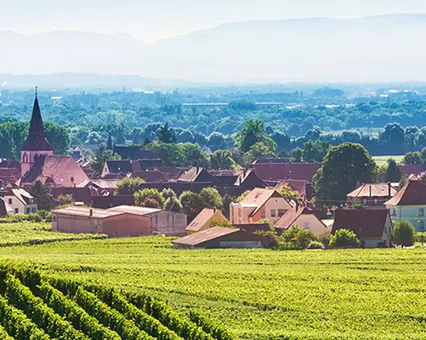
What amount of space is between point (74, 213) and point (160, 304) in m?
44.3

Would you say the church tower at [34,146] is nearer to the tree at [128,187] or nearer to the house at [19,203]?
the tree at [128,187]

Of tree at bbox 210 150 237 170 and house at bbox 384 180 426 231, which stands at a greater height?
house at bbox 384 180 426 231

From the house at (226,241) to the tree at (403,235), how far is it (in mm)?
6486

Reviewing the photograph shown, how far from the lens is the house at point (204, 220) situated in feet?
252

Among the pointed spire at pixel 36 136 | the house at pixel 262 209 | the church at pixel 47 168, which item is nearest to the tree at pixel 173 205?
the house at pixel 262 209

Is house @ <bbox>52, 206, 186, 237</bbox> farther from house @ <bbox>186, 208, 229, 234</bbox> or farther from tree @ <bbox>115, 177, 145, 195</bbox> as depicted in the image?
tree @ <bbox>115, 177, 145, 195</bbox>

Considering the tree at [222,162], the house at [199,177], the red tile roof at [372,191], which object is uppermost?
the red tile roof at [372,191]

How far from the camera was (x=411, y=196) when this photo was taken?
8225 cm

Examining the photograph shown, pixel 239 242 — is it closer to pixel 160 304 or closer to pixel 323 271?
pixel 323 271

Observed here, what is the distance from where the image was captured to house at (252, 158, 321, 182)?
11912 centimetres

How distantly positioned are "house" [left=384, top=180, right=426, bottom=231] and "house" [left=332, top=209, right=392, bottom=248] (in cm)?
742

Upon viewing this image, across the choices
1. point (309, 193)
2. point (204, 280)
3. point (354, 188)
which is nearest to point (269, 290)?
point (204, 280)

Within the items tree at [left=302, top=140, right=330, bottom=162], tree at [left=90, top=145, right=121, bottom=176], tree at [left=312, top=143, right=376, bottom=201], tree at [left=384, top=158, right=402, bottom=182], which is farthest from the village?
tree at [left=302, top=140, right=330, bottom=162]

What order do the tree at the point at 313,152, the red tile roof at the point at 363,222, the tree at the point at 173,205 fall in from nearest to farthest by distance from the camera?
the red tile roof at the point at 363,222, the tree at the point at 173,205, the tree at the point at 313,152
